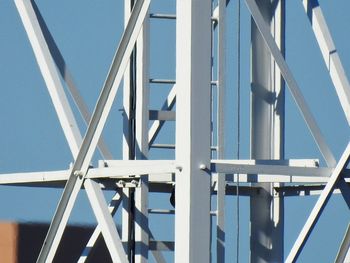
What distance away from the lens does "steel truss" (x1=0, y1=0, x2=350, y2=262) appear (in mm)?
12422

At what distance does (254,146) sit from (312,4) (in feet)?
6.63

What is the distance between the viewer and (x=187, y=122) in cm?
1239

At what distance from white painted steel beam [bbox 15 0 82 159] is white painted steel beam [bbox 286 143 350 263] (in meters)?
2.37

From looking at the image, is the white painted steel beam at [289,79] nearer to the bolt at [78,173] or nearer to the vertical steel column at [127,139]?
the vertical steel column at [127,139]

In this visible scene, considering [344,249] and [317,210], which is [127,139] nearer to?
[317,210]

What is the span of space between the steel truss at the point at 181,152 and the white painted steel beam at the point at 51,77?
0.03ft

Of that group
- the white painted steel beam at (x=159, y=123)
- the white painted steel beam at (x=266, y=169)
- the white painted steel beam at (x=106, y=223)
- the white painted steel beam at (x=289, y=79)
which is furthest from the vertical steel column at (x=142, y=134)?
the white painted steel beam at (x=289, y=79)

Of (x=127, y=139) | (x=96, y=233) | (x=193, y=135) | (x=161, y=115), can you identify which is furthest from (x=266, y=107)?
(x=193, y=135)

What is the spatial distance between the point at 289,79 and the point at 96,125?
1.94 meters

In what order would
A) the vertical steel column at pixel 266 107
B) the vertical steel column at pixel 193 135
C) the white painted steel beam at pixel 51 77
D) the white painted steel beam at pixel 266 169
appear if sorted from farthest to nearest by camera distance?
the vertical steel column at pixel 266 107 < the white painted steel beam at pixel 51 77 < the white painted steel beam at pixel 266 169 < the vertical steel column at pixel 193 135

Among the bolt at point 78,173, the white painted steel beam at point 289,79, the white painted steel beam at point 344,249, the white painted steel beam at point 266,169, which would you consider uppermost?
the white painted steel beam at point 289,79

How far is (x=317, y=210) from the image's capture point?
44.6 ft

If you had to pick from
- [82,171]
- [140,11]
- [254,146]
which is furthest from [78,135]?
[254,146]

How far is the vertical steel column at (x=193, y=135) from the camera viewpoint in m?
12.4
